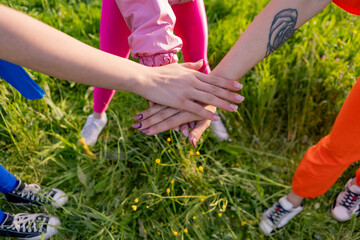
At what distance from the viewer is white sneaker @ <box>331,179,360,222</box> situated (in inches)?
62.1

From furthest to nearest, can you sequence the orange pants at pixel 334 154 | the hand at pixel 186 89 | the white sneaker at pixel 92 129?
the white sneaker at pixel 92 129
the hand at pixel 186 89
the orange pants at pixel 334 154

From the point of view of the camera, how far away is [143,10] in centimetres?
121

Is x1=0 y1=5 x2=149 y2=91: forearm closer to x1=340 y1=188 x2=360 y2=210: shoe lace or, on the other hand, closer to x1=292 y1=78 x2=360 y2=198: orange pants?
x1=292 y1=78 x2=360 y2=198: orange pants

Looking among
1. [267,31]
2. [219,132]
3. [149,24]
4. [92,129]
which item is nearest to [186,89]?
[149,24]

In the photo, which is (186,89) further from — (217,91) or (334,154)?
(334,154)

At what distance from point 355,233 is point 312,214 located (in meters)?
0.24

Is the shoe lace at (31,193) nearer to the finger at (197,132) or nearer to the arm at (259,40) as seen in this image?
the arm at (259,40)

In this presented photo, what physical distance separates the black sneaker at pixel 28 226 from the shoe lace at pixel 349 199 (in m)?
1.68

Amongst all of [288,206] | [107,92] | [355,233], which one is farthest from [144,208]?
[355,233]

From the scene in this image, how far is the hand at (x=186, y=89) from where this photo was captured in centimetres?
125

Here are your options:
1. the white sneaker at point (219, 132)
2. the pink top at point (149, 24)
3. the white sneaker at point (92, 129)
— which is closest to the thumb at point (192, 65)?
the pink top at point (149, 24)

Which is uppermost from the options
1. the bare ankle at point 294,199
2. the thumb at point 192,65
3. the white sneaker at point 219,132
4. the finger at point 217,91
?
the thumb at point 192,65

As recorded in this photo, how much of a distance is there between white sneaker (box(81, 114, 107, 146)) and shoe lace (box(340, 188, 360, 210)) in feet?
5.32

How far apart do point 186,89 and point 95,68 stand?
43 cm
